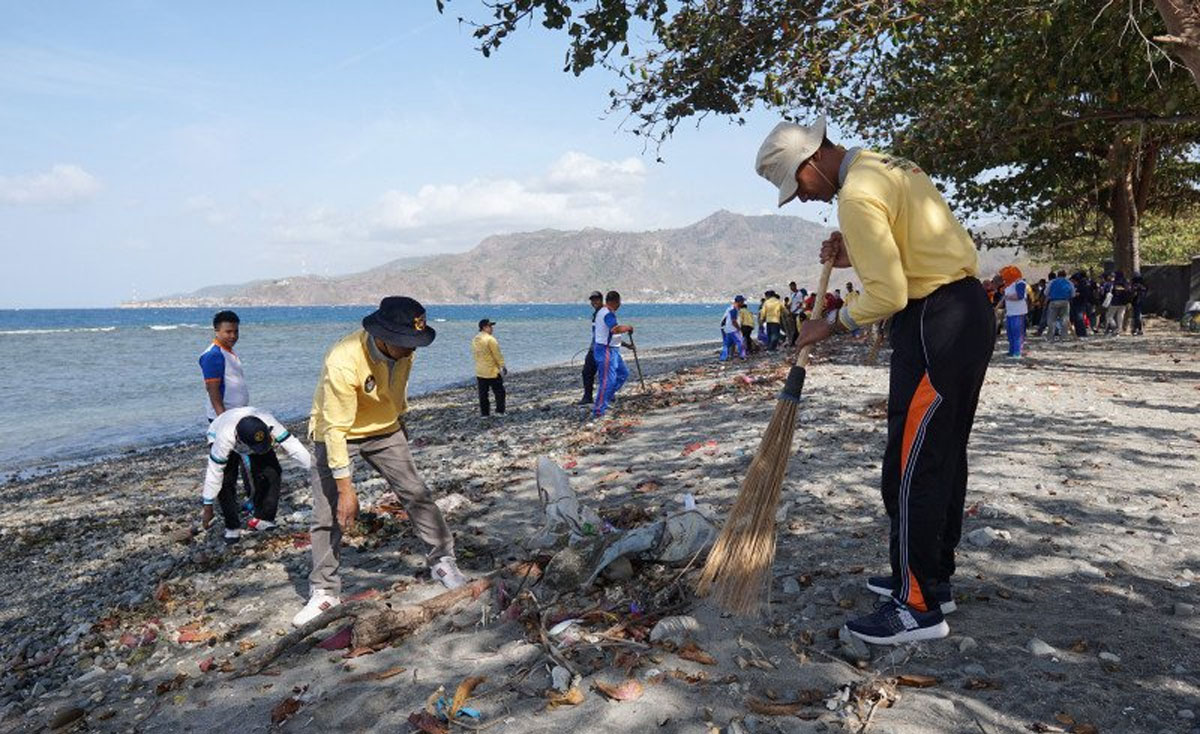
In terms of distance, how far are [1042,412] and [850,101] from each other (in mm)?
4738

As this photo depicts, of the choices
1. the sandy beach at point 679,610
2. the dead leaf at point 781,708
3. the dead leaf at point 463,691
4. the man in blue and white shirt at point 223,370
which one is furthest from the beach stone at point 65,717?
the man in blue and white shirt at point 223,370

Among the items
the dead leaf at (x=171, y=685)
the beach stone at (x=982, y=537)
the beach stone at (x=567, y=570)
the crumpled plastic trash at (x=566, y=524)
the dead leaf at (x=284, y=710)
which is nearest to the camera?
the dead leaf at (x=284, y=710)

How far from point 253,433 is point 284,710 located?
3686 mm

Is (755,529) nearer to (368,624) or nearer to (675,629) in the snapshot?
(675,629)

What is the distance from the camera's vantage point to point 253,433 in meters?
6.57

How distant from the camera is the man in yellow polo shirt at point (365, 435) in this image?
4.37 m

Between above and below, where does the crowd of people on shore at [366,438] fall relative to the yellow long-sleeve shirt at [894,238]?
below

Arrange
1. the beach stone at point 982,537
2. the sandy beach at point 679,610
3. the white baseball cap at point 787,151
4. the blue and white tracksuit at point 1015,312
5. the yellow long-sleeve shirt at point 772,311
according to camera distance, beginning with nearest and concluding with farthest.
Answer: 1. the sandy beach at point 679,610
2. the white baseball cap at point 787,151
3. the beach stone at point 982,537
4. the blue and white tracksuit at point 1015,312
5. the yellow long-sleeve shirt at point 772,311

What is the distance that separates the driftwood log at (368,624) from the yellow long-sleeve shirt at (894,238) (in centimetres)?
273

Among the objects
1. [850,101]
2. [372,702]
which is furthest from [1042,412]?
[372,702]

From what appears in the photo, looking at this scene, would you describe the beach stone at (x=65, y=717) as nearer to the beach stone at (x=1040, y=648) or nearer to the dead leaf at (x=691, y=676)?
the dead leaf at (x=691, y=676)

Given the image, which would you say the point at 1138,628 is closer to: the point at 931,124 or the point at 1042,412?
the point at 1042,412

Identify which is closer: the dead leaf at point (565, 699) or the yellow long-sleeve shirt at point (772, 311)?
the dead leaf at point (565, 699)

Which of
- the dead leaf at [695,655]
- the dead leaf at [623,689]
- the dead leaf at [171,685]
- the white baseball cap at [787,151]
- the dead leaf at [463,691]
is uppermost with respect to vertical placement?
the white baseball cap at [787,151]
